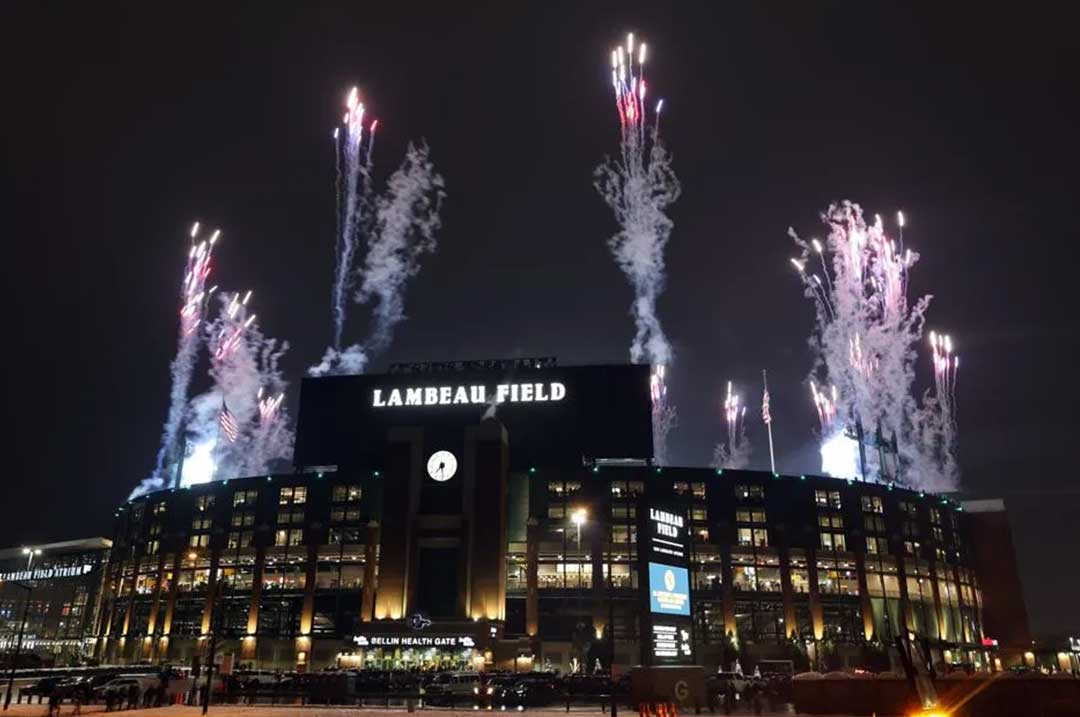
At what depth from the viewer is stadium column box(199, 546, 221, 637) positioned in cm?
10881

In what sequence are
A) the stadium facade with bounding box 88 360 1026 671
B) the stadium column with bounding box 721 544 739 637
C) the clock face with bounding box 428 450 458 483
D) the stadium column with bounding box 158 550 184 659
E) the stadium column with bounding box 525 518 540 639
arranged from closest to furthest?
the clock face with bounding box 428 450 458 483
the stadium facade with bounding box 88 360 1026 671
the stadium column with bounding box 525 518 540 639
the stadium column with bounding box 721 544 739 637
the stadium column with bounding box 158 550 184 659

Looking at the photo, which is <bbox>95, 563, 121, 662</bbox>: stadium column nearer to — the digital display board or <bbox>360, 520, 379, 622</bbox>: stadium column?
<bbox>360, 520, 379, 622</bbox>: stadium column

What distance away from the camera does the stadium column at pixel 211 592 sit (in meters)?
109

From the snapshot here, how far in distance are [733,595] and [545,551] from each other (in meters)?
25.6

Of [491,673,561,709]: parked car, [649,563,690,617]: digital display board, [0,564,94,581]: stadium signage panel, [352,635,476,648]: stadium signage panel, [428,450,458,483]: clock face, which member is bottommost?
[491,673,561,709]: parked car

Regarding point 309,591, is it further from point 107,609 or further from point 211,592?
point 107,609

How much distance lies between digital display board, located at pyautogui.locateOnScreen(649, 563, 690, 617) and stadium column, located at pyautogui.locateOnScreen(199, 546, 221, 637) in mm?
78460

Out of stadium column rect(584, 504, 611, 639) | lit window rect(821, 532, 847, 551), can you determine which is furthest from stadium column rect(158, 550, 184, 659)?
lit window rect(821, 532, 847, 551)

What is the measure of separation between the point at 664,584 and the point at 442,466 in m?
47.2

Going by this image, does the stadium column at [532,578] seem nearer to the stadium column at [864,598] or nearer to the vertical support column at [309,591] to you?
the vertical support column at [309,591]

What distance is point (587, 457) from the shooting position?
339ft

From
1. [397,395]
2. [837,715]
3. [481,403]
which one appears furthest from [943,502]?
[837,715]

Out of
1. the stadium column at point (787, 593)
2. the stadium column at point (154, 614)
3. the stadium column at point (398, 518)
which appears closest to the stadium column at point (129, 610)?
the stadium column at point (154, 614)

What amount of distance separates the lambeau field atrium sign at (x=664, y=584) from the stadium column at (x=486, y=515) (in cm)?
3691
